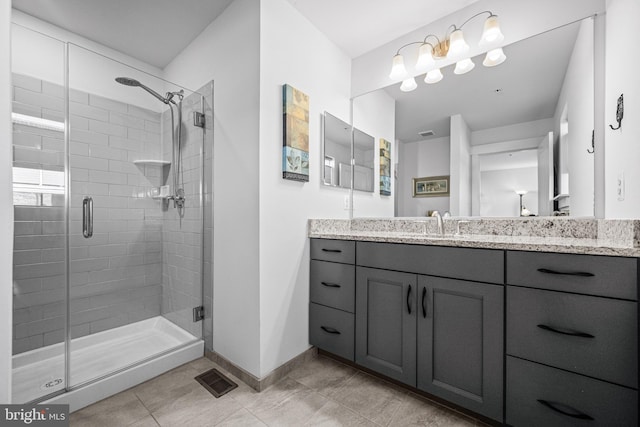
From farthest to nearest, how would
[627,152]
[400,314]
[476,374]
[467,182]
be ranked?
[467,182], [400,314], [476,374], [627,152]

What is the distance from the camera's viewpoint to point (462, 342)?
1333 mm

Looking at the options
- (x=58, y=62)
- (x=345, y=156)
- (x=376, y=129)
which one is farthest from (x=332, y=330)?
(x=58, y=62)

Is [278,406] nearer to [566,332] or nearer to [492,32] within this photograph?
[566,332]

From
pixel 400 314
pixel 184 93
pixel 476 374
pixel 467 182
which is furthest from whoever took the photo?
pixel 184 93

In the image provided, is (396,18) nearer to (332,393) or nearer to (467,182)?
(467,182)

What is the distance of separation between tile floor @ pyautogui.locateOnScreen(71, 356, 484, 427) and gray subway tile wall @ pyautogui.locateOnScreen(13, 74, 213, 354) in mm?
570

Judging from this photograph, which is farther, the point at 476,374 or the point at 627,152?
the point at 476,374

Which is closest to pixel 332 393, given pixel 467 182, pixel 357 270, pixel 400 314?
pixel 400 314

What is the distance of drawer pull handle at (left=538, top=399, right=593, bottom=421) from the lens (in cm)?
105

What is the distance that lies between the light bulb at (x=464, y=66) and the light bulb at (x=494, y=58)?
0.27 ft

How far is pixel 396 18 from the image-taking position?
196 cm

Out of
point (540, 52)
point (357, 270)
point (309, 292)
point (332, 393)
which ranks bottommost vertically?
point (332, 393)

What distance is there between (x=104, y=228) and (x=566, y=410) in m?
2.97

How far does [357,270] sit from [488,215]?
0.96 metres
